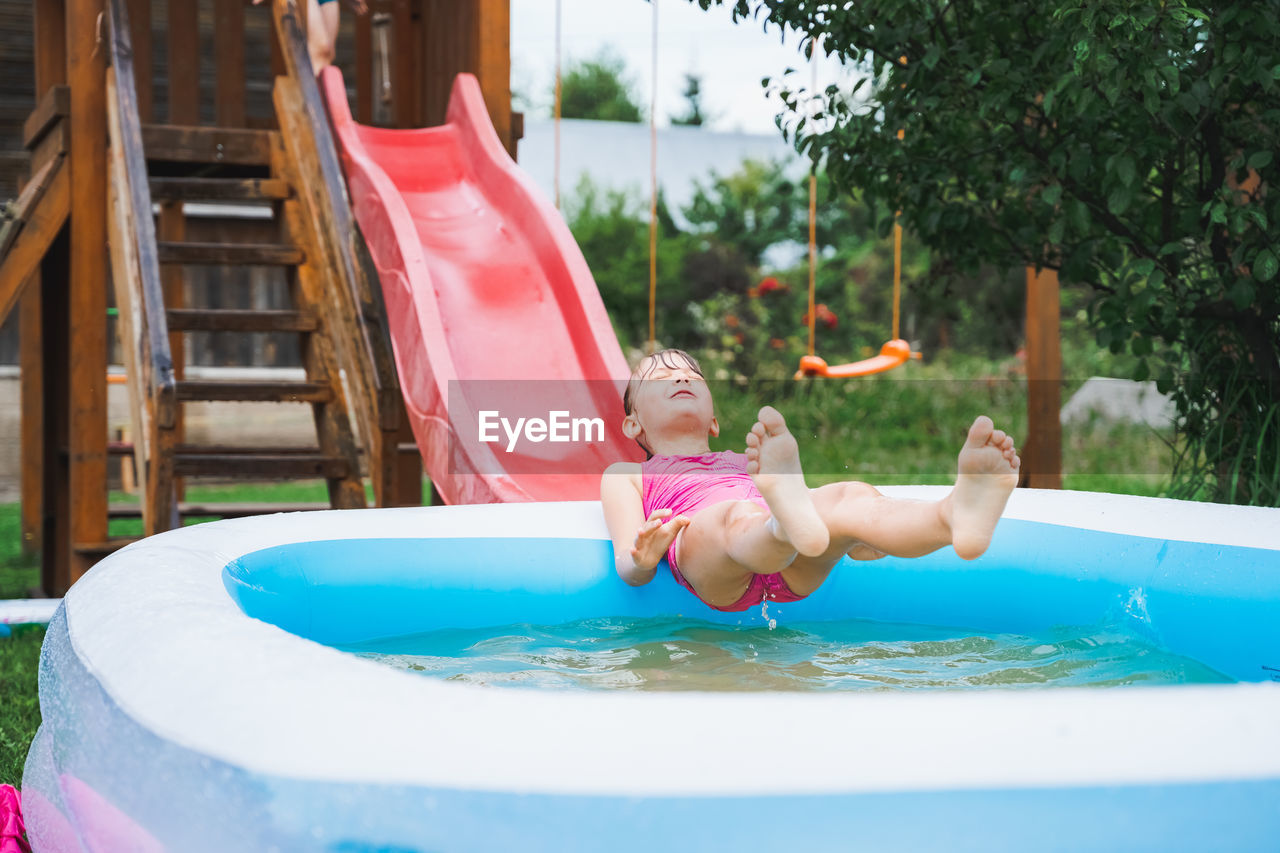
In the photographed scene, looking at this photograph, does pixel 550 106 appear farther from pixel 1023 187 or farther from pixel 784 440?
pixel 784 440

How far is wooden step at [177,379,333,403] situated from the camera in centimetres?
397

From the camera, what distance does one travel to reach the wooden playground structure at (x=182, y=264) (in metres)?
3.91

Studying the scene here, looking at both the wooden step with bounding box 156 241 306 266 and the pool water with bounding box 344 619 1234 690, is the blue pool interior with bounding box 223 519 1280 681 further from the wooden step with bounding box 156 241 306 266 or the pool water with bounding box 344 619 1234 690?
the wooden step with bounding box 156 241 306 266

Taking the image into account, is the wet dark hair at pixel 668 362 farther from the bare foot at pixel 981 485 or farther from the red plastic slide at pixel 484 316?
the bare foot at pixel 981 485

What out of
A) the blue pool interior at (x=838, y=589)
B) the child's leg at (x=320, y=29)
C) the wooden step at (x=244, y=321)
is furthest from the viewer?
the child's leg at (x=320, y=29)

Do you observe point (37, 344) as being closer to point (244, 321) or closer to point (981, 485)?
point (244, 321)

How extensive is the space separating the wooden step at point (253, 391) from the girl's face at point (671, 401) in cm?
166

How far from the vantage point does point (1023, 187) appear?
3.91 metres

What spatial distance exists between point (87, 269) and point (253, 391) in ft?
2.90

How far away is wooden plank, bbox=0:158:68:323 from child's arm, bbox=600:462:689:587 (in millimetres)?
2639

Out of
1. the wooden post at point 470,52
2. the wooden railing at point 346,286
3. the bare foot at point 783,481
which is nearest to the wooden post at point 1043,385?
the wooden post at point 470,52

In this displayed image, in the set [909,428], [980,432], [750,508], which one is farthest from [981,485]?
[909,428]

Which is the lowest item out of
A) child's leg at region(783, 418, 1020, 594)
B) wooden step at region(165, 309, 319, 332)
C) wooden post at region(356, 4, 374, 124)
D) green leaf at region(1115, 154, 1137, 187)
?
child's leg at region(783, 418, 1020, 594)

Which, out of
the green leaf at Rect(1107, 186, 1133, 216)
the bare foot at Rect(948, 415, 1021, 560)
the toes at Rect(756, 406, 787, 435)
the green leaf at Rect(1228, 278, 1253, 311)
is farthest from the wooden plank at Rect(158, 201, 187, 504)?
the bare foot at Rect(948, 415, 1021, 560)
